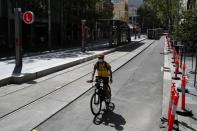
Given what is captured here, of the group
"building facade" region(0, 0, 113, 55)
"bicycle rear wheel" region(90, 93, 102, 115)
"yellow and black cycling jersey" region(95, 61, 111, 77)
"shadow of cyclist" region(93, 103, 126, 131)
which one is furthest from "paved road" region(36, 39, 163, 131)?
"building facade" region(0, 0, 113, 55)

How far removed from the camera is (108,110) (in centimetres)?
1045

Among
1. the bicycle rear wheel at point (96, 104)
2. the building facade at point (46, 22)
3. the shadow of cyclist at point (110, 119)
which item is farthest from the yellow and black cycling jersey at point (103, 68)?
the building facade at point (46, 22)

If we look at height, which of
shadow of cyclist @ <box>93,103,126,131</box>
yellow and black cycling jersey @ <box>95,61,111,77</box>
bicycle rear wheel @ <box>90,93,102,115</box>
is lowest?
shadow of cyclist @ <box>93,103,126,131</box>

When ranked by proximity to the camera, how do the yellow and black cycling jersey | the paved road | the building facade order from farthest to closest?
the building facade, the yellow and black cycling jersey, the paved road

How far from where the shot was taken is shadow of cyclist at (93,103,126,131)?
8969 mm

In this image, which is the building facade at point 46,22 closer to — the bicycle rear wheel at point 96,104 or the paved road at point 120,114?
the paved road at point 120,114

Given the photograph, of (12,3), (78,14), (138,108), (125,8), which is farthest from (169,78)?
(125,8)

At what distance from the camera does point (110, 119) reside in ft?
31.2

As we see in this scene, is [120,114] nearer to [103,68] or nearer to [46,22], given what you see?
[103,68]

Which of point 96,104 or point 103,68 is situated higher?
point 103,68

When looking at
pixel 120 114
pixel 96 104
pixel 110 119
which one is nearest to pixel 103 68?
pixel 96 104

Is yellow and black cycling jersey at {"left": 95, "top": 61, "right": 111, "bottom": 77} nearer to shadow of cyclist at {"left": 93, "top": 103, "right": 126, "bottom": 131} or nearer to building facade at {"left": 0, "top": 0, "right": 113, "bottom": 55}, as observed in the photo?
shadow of cyclist at {"left": 93, "top": 103, "right": 126, "bottom": 131}

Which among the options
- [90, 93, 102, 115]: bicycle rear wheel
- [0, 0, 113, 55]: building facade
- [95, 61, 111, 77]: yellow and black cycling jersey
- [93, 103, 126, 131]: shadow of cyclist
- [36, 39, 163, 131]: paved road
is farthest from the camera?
[0, 0, 113, 55]: building facade

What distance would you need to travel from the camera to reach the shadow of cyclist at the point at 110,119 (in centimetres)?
897
